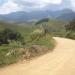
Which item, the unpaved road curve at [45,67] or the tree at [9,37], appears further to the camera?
the tree at [9,37]

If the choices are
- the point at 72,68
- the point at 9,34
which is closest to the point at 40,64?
the point at 72,68

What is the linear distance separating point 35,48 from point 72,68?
473 cm

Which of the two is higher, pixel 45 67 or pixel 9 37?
pixel 45 67

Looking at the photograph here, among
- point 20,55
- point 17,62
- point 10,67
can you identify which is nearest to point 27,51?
point 20,55

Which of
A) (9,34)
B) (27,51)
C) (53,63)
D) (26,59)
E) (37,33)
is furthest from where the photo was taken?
(37,33)

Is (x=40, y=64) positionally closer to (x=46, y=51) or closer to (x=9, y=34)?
(x=46, y=51)

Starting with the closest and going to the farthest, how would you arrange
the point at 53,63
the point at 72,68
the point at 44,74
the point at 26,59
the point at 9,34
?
the point at 44,74, the point at 72,68, the point at 53,63, the point at 26,59, the point at 9,34

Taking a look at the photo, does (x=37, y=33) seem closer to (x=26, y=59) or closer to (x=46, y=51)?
(x=46, y=51)

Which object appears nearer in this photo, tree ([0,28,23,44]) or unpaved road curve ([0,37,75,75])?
unpaved road curve ([0,37,75,75])

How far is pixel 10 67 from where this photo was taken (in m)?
13.0

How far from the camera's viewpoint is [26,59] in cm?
1485

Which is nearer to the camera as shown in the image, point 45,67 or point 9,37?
point 45,67

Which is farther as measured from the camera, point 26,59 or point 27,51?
point 27,51

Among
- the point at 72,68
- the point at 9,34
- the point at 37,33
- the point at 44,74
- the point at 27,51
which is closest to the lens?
the point at 44,74
